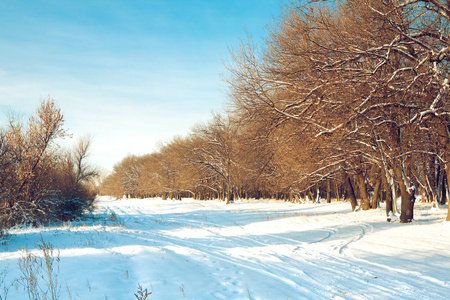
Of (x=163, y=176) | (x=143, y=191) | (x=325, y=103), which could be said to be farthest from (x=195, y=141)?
(x=325, y=103)

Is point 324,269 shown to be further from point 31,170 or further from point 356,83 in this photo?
point 31,170

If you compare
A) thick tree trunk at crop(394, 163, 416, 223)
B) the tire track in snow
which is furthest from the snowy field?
thick tree trunk at crop(394, 163, 416, 223)

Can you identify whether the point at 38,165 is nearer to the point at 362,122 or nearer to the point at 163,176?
the point at 362,122

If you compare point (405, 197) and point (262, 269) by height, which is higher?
point (405, 197)

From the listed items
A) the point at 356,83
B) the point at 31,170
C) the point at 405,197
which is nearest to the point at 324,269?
the point at 356,83

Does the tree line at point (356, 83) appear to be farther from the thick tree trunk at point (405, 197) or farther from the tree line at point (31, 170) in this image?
the tree line at point (31, 170)

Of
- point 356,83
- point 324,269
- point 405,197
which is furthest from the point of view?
point 405,197

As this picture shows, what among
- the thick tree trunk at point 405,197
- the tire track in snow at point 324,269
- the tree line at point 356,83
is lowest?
the tire track in snow at point 324,269

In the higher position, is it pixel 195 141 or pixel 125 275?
pixel 195 141

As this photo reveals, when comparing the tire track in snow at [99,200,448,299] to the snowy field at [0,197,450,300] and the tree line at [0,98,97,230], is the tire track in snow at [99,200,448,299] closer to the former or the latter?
the snowy field at [0,197,450,300]

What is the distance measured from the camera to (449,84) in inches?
387

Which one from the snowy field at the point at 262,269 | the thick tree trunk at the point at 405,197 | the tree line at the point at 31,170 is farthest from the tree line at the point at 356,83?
the tree line at the point at 31,170

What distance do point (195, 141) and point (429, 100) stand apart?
1558 inches

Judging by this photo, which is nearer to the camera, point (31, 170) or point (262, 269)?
point (262, 269)
